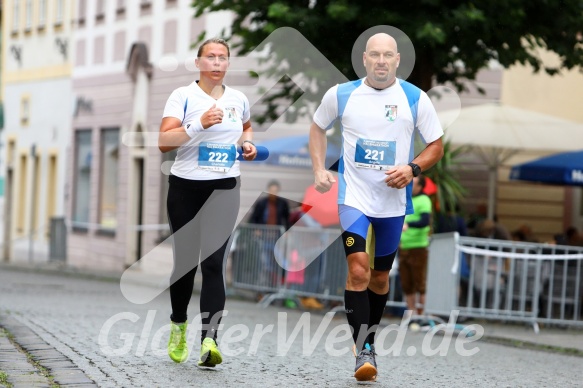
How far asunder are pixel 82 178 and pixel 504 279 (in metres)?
22.1

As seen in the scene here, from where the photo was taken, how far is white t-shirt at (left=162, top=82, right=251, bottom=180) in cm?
825

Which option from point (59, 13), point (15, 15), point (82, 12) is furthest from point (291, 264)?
point (15, 15)

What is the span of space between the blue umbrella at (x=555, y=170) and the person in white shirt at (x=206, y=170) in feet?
34.8

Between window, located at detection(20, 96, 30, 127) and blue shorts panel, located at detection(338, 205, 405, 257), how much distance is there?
32.6 meters

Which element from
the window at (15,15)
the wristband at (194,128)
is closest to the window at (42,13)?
the window at (15,15)

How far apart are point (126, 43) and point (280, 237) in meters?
15.9

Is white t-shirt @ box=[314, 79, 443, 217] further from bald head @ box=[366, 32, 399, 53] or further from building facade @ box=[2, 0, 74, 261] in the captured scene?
building facade @ box=[2, 0, 74, 261]

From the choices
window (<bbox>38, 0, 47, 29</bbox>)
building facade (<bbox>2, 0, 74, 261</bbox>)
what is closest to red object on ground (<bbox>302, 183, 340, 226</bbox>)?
building facade (<bbox>2, 0, 74, 261</bbox>)

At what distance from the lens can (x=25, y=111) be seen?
40250 mm

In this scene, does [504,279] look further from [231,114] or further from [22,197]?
[22,197]

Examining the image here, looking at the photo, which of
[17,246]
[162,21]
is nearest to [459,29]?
[162,21]

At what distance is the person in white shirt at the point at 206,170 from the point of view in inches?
324

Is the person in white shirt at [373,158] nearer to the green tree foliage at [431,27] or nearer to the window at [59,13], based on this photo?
the green tree foliage at [431,27]

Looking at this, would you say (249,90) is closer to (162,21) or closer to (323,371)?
(162,21)
